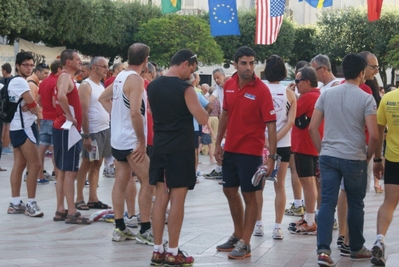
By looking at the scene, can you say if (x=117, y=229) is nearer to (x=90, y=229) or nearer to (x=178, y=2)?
(x=90, y=229)

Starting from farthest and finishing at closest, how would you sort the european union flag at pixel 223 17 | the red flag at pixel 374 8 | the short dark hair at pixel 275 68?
the european union flag at pixel 223 17, the red flag at pixel 374 8, the short dark hair at pixel 275 68

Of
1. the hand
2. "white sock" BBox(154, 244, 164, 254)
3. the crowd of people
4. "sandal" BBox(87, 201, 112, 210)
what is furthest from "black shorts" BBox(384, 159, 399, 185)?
"sandal" BBox(87, 201, 112, 210)

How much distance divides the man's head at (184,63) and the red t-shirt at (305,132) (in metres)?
2.17

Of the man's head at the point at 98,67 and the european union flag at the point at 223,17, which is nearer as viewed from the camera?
the man's head at the point at 98,67

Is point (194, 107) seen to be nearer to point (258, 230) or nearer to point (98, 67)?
point (258, 230)

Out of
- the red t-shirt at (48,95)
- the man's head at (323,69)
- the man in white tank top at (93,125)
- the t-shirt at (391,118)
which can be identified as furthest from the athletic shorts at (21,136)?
the t-shirt at (391,118)

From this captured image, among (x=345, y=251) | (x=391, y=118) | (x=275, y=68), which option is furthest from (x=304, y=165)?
(x=391, y=118)

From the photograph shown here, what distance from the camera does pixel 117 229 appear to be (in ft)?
26.1

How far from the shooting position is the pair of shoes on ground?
9422mm

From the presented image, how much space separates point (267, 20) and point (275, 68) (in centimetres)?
913

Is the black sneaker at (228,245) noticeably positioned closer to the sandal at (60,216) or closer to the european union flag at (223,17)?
the sandal at (60,216)

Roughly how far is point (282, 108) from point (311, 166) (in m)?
0.77

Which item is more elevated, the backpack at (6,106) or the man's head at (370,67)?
the man's head at (370,67)

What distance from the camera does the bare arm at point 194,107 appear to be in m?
6.66
